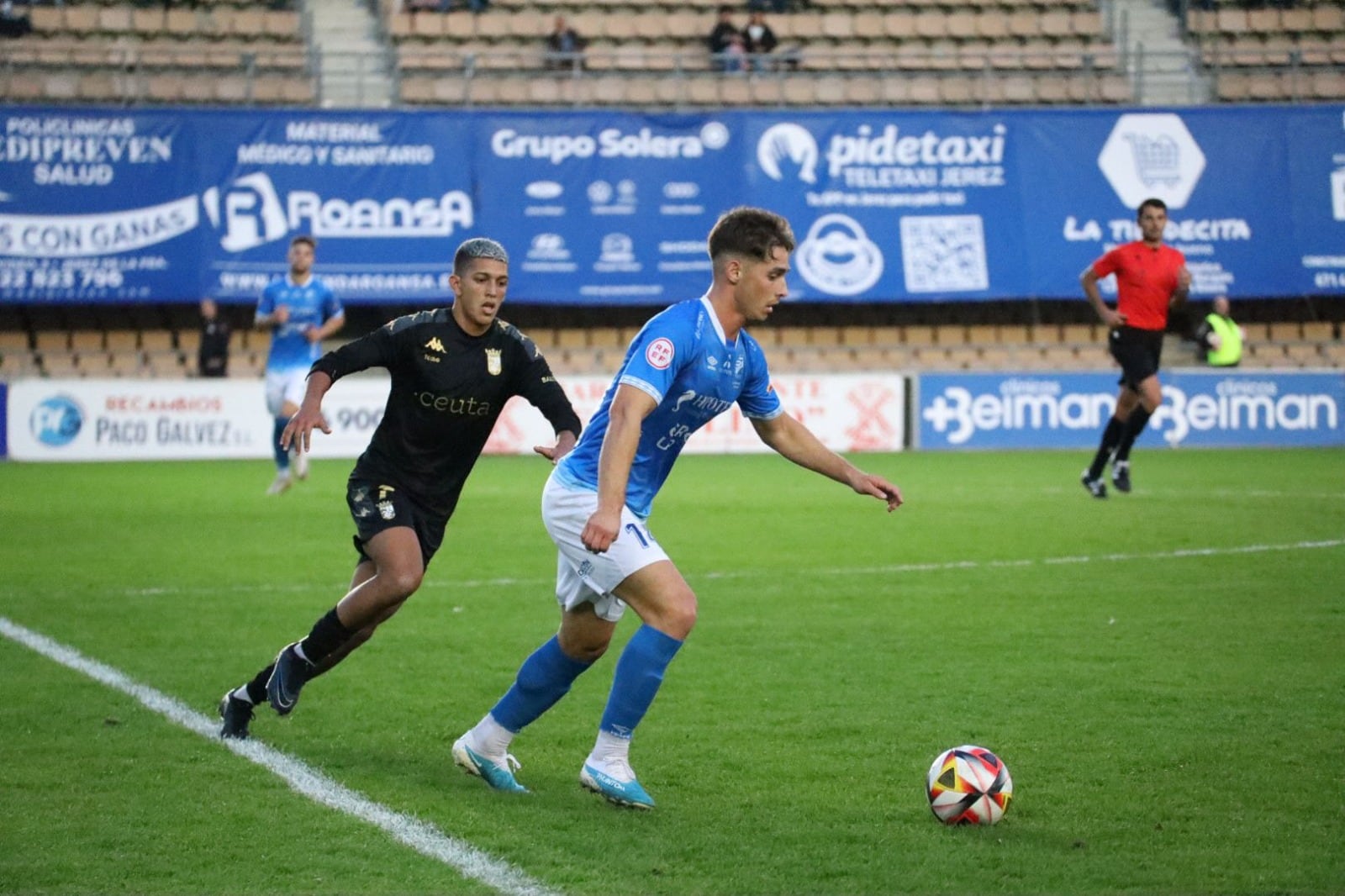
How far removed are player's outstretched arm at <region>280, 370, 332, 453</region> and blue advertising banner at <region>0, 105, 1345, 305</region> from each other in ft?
59.7

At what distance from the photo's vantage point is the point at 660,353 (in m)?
5.24

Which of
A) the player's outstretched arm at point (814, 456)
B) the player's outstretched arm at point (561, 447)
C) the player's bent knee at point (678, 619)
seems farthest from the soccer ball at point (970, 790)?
the player's outstretched arm at point (561, 447)

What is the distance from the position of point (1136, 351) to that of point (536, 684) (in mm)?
10717

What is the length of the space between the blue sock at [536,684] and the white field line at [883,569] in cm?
469

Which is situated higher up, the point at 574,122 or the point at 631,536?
the point at 574,122

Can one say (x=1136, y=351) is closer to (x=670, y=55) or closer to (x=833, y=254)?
(x=833, y=254)

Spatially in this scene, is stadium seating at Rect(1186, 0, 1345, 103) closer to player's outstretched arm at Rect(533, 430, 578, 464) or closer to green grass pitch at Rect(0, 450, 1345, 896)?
green grass pitch at Rect(0, 450, 1345, 896)

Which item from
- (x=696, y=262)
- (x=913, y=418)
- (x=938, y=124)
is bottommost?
(x=913, y=418)

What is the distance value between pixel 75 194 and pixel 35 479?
6292 millimetres

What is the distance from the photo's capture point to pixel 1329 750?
5.99 meters

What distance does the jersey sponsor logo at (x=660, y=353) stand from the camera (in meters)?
5.22

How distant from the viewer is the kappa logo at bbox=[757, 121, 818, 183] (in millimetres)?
24953

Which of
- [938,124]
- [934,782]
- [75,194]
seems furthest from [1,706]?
[938,124]

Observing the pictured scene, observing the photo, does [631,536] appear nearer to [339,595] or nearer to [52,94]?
[339,595]
